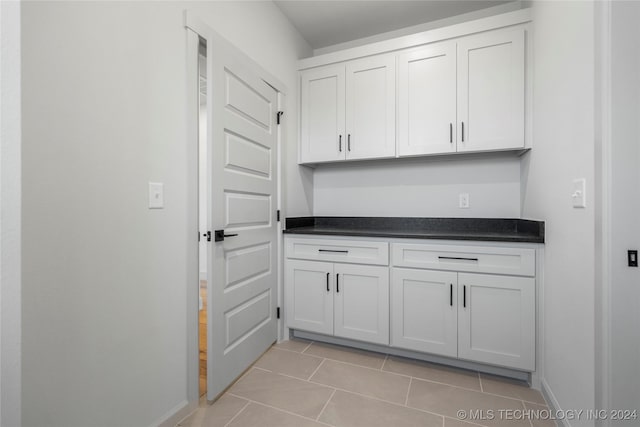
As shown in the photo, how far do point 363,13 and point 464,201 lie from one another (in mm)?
1752

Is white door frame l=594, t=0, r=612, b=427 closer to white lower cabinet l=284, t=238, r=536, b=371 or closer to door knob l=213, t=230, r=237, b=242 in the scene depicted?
white lower cabinet l=284, t=238, r=536, b=371

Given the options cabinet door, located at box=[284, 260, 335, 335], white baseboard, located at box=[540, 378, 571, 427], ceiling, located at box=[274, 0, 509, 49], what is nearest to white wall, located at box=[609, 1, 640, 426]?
white baseboard, located at box=[540, 378, 571, 427]

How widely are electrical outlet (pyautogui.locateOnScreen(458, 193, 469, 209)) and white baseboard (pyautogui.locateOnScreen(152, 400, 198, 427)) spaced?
2295 mm

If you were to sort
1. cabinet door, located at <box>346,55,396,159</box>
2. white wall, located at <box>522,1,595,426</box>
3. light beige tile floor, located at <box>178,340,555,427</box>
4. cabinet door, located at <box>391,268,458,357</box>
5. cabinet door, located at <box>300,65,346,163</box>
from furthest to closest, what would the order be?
1. cabinet door, located at <box>300,65,346,163</box>
2. cabinet door, located at <box>346,55,396,159</box>
3. cabinet door, located at <box>391,268,458,357</box>
4. light beige tile floor, located at <box>178,340,555,427</box>
5. white wall, located at <box>522,1,595,426</box>

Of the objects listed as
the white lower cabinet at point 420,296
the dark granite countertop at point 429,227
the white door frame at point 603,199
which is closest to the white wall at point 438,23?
the white door frame at point 603,199

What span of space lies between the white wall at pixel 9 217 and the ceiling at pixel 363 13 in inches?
86.2

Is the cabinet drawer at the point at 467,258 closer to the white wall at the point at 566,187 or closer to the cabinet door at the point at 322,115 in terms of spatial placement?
the white wall at the point at 566,187

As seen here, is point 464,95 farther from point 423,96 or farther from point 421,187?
point 421,187

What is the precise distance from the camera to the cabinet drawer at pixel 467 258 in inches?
67.2

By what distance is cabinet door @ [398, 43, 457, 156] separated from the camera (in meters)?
2.11

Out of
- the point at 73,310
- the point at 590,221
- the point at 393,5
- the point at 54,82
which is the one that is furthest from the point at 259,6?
the point at 590,221

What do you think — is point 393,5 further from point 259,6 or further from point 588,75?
point 588,75

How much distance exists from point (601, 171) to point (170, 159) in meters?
1.75

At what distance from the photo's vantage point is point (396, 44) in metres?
2.22
